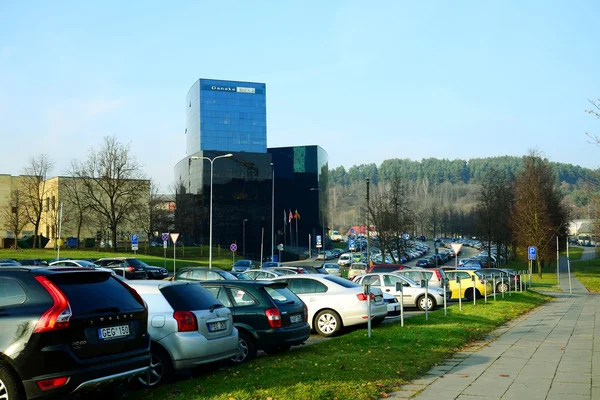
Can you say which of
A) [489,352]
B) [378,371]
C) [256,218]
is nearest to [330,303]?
[489,352]

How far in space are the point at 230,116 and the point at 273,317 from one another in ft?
340

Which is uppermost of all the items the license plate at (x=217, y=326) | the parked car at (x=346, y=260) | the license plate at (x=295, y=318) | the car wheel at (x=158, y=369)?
the license plate at (x=217, y=326)

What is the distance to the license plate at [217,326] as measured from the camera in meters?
9.44

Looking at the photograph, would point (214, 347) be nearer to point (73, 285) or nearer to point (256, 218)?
point (73, 285)

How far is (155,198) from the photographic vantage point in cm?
8525

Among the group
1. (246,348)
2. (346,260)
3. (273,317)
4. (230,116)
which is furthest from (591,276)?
(230,116)

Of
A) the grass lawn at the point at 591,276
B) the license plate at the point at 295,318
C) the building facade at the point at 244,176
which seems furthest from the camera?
the building facade at the point at 244,176

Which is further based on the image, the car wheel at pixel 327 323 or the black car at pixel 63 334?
the car wheel at pixel 327 323

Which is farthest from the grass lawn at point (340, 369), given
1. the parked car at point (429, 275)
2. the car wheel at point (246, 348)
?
the parked car at point (429, 275)

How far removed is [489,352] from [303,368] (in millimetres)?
4807

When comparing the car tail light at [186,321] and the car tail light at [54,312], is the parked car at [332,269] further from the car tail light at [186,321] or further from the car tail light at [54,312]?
the car tail light at [54,312]

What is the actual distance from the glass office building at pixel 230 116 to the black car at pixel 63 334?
104 meters

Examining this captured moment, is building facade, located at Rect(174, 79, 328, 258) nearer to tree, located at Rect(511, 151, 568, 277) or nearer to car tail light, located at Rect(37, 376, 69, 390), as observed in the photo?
tree, located at Rect(511, 151, 568, 277)

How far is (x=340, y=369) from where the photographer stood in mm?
9672
